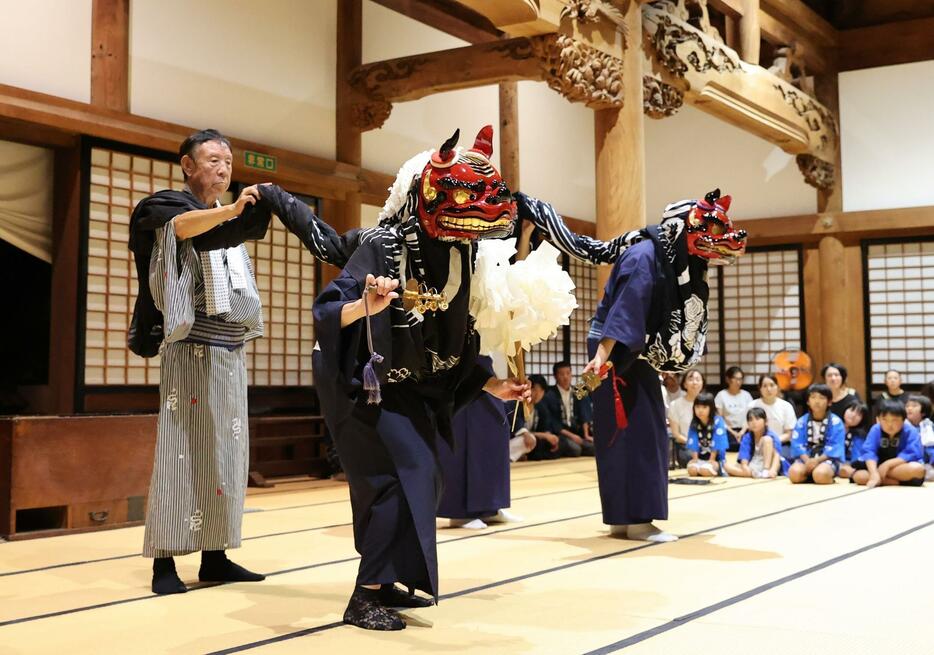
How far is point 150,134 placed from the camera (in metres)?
6.16

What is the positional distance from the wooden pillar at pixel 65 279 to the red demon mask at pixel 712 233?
3.72 metres

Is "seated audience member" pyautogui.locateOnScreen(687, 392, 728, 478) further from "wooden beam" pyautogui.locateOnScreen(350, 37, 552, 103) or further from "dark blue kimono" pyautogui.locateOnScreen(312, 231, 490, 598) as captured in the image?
"dark blue kimono" pyautogui.locateOnScreen(312, 231, 490, 598)

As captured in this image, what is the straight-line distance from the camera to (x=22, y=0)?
18.4ft

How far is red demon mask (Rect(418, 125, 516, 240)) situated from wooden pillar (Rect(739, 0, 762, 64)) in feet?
22.3

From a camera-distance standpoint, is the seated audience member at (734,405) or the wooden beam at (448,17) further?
the seated audience member at (734,405)

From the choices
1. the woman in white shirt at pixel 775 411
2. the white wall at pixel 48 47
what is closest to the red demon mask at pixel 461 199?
the white wall at pixel 48 47

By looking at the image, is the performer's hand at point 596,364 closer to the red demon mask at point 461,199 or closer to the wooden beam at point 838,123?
the red demon mask at point 461,199

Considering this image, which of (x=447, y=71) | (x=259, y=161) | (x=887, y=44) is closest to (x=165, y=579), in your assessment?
(x=259, y=161)

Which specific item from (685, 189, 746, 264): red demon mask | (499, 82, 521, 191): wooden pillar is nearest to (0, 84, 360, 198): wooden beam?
(499, 82, 521, 191): wooden pillar

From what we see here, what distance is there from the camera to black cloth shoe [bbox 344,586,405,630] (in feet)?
8.63

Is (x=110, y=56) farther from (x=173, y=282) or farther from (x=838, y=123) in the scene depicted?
(x=838, y=123)

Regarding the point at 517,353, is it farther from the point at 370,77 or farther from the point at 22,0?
the point at 370,77

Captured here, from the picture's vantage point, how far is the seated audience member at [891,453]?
637cm

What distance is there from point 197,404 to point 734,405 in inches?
277
